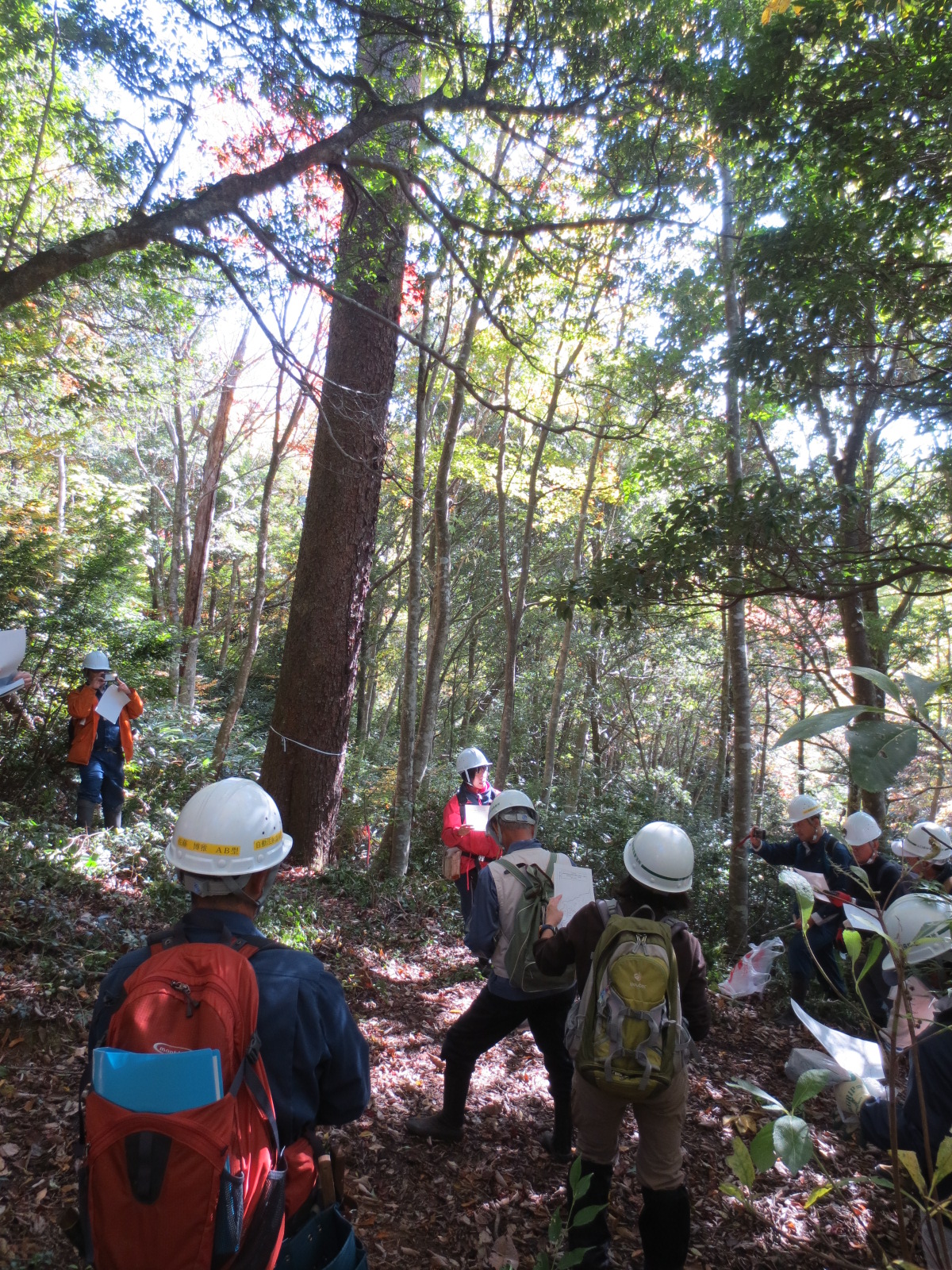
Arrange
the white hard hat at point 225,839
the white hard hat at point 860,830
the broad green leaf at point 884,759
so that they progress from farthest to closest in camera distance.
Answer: the white hard hat at point 860,830
the white hard hat at point 225,839
the broad green leaf at point 884,759

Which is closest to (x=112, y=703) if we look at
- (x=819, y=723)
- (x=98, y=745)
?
(x=98, y=745)

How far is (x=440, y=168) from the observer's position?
5875mm

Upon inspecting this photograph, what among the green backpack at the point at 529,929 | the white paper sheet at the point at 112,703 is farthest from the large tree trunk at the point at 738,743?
the white paper sheet at the point at 112,703

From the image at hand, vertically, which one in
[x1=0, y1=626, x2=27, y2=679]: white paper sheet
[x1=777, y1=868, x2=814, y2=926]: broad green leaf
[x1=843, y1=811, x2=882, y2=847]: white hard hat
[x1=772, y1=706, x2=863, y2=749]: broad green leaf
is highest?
[x1=0, y1=626, x2=27, y2=679]: white paper sheet

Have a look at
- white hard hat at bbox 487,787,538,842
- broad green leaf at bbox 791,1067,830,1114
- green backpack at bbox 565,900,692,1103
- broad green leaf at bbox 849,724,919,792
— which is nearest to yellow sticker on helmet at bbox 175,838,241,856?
green backpack at bbox 565,900,692,1103

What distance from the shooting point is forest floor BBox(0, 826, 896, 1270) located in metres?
3.01

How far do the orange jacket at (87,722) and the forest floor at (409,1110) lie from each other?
0.81 m

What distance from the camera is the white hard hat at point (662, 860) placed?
8.17 feet

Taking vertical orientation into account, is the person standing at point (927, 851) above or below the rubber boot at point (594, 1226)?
above

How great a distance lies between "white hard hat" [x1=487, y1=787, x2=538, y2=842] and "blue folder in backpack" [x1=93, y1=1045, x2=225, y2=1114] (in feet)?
7.43

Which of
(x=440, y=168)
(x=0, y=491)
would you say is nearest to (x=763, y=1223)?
(x=440, y=168)

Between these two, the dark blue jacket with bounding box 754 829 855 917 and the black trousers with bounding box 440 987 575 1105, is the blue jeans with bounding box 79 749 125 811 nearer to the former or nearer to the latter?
the black trousers with bounding box 440 987 575 1105

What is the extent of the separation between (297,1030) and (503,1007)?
1.85 metres

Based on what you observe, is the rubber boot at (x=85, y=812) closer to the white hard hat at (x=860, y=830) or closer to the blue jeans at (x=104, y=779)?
the blue jeans at (x=104, y=779)
